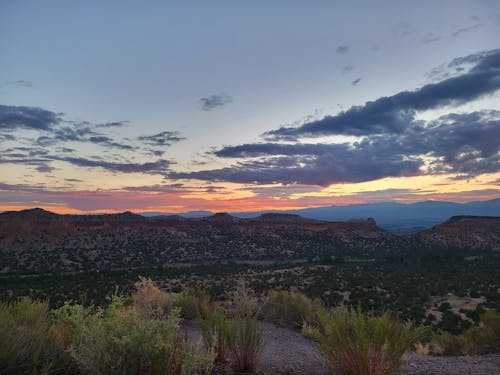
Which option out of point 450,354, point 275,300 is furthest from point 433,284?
point 450,354

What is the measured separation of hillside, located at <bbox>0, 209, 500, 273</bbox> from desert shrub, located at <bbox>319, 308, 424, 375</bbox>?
49867mm

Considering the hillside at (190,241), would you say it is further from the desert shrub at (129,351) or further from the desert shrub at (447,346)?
the desert shrub at (129,351)

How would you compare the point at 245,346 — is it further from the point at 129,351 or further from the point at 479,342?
the point at 479,342

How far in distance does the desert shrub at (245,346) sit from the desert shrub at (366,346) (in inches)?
51.6

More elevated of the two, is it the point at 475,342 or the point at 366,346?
the point at 366,346

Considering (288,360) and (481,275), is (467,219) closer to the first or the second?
(481,275)

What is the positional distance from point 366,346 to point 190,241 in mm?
71821

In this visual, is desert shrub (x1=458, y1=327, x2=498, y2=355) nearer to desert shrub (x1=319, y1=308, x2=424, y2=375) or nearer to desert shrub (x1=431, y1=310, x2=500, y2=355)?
desert shrub (x1=431, y1=310, x2=500, y2=355)

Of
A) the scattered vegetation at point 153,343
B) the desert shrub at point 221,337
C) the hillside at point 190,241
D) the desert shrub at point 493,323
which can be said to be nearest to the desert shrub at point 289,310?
the desert shrub at point 493,323

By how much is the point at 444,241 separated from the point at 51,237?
247ft

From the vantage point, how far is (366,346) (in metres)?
5.48

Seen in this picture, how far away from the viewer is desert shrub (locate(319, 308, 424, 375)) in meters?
5.42

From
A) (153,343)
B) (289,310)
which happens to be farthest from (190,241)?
(153,343)

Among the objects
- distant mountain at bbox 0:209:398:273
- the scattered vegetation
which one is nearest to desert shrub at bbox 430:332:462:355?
the scattered vegetation
